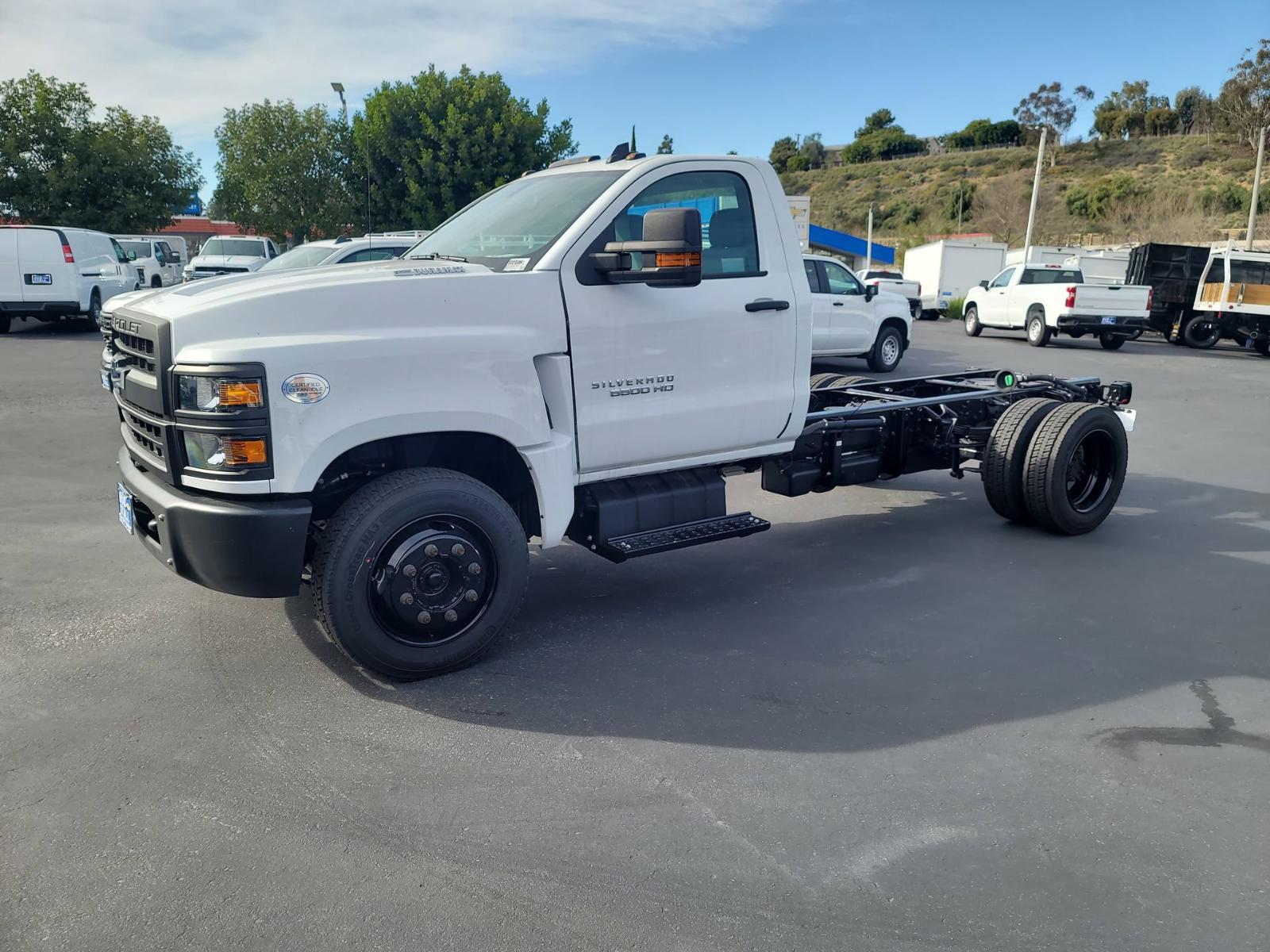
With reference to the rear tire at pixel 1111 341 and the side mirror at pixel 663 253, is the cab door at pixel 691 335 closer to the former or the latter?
the side mirror at pixel 663 253

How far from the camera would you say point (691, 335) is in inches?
191

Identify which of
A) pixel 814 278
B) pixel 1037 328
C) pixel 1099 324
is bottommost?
pixel 1037 328

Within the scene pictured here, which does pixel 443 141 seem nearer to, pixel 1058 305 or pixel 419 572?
pixel 1058 305

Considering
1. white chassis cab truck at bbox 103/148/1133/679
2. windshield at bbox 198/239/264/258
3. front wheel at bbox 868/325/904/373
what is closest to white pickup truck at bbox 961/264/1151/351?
front wheel at bbox 868/325/904/373

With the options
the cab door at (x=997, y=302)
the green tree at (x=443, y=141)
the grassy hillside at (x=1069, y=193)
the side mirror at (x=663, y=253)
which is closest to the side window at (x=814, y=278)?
the cab door at (x=997, y=302)

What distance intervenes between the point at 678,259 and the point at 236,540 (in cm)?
216

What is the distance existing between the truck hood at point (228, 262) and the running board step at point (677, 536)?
68.4ft

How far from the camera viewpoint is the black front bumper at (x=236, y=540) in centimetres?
379

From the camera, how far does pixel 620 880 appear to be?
115 inches

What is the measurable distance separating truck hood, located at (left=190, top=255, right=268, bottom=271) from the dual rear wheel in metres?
20.5

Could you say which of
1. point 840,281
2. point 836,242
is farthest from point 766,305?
point 836,242

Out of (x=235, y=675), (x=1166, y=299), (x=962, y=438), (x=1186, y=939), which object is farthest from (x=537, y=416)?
(x=1166, y=299)

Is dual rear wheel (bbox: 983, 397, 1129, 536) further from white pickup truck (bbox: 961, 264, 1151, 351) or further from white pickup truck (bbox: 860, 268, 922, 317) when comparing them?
white pickup truck (bbox: 860, 268, 922, 317)

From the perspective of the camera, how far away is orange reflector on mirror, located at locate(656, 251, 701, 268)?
4.33 m
